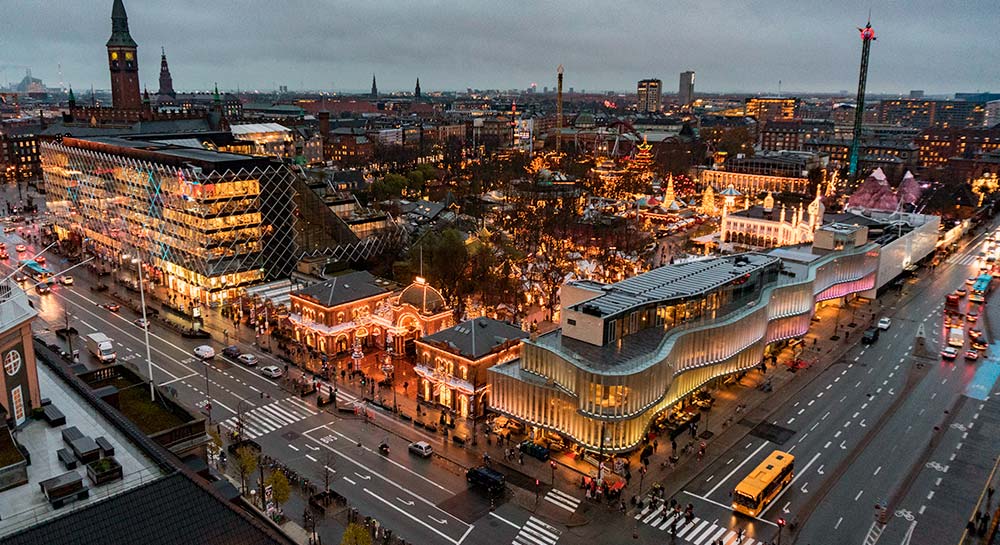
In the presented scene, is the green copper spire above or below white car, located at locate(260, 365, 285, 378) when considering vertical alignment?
above

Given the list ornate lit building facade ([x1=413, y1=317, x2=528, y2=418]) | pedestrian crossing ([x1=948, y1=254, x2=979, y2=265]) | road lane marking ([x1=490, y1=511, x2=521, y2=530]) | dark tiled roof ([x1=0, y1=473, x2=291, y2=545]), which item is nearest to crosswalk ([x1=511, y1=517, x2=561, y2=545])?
road lane marking ([x1=490, y1=511, x2=521, y2=530])

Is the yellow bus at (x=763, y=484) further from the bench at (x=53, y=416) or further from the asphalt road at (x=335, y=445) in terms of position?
the bench at (x=53, y=416)

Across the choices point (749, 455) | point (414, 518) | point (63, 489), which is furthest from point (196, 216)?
point (749, 455)

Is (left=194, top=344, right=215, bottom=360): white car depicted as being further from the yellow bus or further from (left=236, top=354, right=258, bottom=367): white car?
the yellow bus

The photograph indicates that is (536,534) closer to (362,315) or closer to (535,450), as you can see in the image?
(535,450)

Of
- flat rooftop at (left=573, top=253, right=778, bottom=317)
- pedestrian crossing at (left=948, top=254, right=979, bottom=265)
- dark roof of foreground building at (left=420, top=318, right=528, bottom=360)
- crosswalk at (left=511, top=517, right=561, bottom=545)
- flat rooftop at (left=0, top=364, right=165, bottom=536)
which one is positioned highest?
flat rooftop at (left=573, top=253, right=778, bottom=317)

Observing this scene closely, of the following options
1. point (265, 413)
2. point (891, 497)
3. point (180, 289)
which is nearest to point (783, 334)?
point (891, 497)

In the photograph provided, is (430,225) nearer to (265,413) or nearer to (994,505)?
(265,413)
